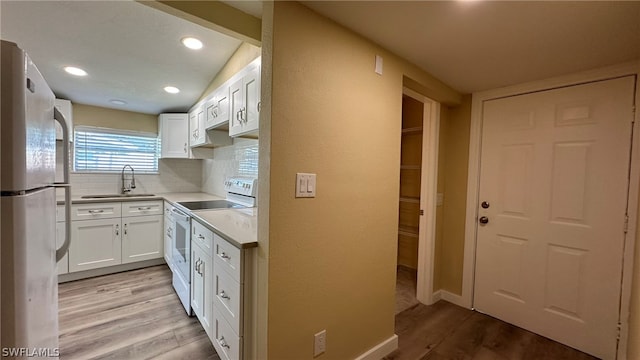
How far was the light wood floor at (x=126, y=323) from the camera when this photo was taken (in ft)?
5.98

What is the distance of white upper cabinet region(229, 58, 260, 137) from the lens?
5.90ft

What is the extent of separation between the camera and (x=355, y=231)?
1.61 m

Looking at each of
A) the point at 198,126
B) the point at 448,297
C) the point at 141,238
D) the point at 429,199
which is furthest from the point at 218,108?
the point at 448,297

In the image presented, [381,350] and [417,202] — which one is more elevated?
[417,202]

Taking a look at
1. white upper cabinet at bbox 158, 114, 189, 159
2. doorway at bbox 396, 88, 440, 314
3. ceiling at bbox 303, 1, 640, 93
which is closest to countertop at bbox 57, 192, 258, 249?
ceiling at bbox 303, 1, 640, 93

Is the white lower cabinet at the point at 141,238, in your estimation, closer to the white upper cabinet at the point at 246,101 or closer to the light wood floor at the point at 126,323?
the light wood floor at the point at 126,323

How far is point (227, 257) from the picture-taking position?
152cm

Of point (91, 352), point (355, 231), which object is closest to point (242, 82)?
point (355, 231)

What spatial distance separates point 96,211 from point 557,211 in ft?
15.0

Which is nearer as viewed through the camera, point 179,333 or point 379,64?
point 379,64

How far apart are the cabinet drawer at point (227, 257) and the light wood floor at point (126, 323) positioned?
76 cm

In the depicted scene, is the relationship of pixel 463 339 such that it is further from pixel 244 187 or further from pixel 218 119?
pixel 218 119

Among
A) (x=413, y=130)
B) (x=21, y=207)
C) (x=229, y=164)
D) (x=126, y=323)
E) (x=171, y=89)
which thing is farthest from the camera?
(x=413, y=130)

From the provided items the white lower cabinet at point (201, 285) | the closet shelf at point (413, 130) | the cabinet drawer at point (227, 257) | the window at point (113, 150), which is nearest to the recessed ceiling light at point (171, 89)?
the window at point (113, 150)
